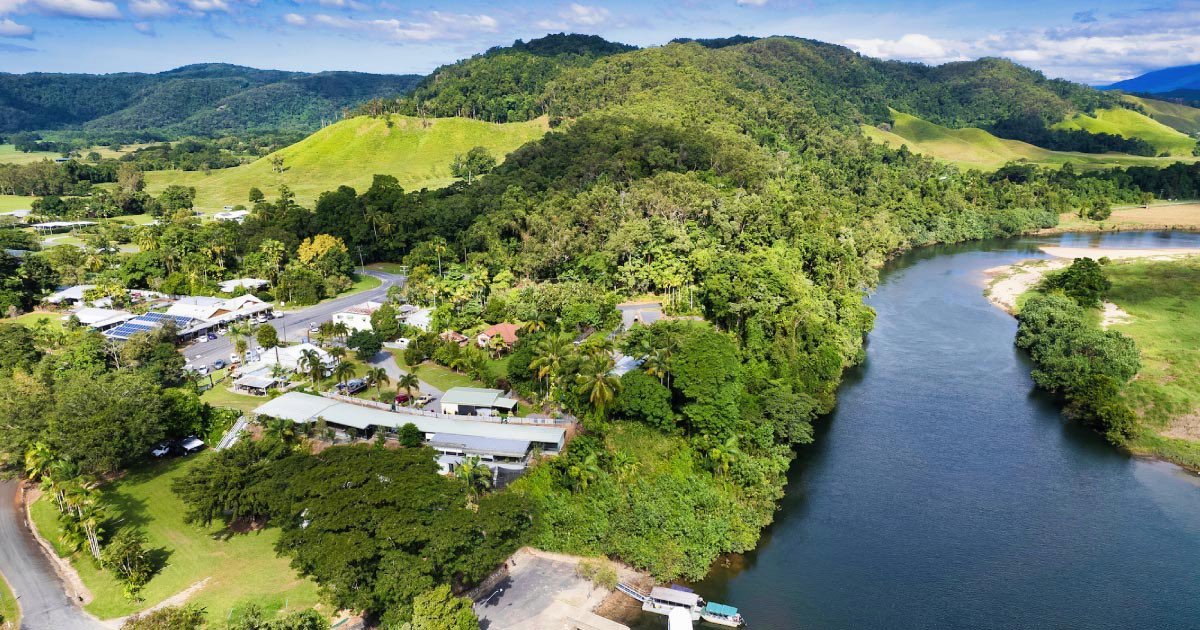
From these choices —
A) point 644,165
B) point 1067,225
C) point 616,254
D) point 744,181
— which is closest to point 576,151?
point 644,165

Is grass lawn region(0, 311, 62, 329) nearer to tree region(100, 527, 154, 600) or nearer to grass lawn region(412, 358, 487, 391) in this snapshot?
grass lawn region(412, 358, 487, 391)

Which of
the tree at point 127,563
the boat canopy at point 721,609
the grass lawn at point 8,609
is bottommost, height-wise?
the grass lawn at point 8,609

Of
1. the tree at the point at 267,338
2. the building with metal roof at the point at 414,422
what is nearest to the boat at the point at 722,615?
the building with metal roof at the point at 414,422

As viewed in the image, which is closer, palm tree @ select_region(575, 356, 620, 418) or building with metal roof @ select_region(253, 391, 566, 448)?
building with metal roof @ select_region(253, 391, 566, 448)

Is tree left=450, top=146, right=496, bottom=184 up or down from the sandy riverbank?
up

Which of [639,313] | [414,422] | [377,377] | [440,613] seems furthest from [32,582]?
[639,313]

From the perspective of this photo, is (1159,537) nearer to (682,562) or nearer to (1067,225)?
(682,562)

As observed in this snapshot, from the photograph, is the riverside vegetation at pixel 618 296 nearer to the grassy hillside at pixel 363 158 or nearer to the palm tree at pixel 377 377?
the palm tree at pixel 377 377

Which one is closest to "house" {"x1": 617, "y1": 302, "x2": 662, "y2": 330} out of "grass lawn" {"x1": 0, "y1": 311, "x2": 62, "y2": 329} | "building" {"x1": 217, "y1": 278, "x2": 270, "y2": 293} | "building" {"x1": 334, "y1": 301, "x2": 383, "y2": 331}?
"building" {"x1": 334, "y1": 301, "x2": 383, "y2": 331}
